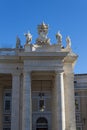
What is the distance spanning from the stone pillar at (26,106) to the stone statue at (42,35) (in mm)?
4004

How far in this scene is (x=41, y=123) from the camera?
49.9m

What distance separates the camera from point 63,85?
34.9 metres

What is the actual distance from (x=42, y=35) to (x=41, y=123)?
18050 millimetres

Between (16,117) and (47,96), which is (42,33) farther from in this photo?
(47,96)

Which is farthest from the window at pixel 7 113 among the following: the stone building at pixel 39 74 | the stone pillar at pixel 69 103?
the stone pillar at pixel 69 103

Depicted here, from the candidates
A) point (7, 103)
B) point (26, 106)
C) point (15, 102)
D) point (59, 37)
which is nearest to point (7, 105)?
point (7, 103)

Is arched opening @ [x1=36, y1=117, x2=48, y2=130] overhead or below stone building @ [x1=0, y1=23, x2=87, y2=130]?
below

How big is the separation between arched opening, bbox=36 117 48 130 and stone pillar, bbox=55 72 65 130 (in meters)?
14.7

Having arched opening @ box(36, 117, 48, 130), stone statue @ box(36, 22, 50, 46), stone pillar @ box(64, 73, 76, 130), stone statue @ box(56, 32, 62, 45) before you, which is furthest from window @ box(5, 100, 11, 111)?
stone statue @ box(56, 32, 62, 45)

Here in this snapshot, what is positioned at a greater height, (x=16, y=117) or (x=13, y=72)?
(x=13, y=72)

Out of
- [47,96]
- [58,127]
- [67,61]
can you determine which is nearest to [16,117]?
[58,127]

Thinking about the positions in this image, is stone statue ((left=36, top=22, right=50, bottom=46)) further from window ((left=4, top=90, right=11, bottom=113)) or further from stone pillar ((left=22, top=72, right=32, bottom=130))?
window ((left=4, top=90, right=11, bottom=113))

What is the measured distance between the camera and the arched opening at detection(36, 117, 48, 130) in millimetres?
48094

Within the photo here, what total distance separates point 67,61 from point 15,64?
18.5 ft
